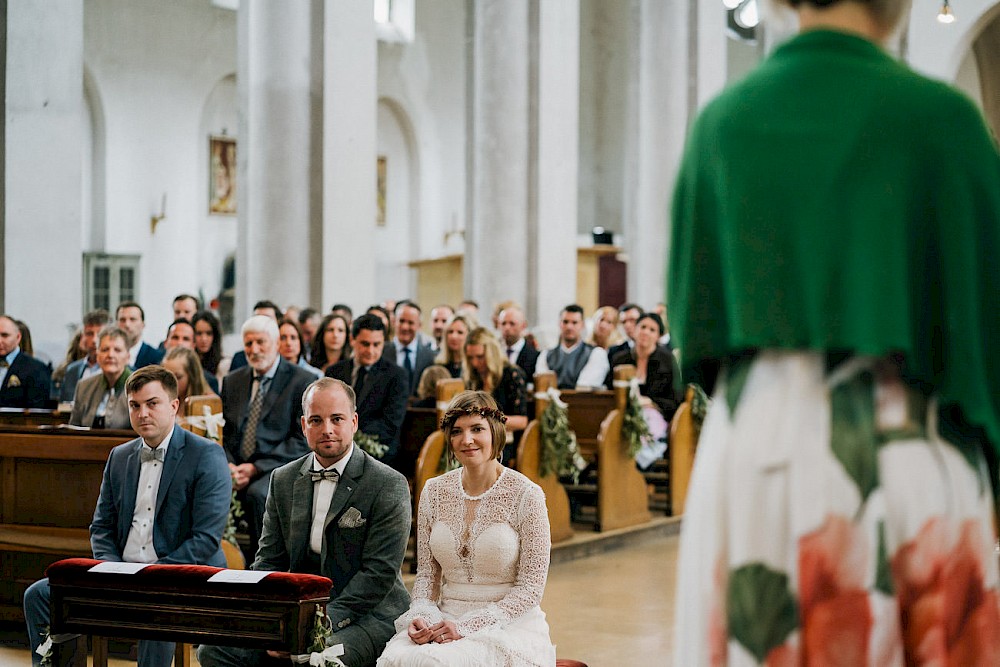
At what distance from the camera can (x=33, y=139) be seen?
10.9 m

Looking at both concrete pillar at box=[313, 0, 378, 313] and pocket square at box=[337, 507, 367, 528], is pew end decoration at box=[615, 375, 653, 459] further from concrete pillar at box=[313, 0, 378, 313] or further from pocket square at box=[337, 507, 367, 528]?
pocket square at box=[337, 507, 367, 528]

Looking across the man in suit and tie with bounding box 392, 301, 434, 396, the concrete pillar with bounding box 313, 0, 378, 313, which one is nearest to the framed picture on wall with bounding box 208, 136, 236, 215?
the concrete pillar with bounding box 313, 0, 378, 313

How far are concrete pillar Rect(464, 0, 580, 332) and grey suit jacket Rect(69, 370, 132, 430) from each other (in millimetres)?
7025

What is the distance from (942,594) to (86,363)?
829 centimetres

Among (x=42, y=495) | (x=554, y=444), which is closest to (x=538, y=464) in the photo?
(x=554, y=444)

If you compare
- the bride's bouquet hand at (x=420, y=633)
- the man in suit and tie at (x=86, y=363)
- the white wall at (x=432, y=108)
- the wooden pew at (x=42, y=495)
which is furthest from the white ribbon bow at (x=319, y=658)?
the white wall at (x=432, y=108)

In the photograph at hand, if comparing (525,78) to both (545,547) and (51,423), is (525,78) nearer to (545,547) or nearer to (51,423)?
(51,423)

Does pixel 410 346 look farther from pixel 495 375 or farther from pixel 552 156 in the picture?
pixel 552 156

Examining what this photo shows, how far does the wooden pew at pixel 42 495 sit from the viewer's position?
21.2 ft

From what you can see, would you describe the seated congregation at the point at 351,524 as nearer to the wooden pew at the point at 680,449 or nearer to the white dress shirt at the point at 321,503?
the white dress shirt at the point at 321,503

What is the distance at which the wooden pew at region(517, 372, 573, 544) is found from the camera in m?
8.91

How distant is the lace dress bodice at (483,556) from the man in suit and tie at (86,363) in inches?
193

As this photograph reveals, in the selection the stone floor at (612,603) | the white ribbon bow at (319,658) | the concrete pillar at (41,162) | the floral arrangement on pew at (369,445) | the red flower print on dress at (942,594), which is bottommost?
the stone floor at (612,603)

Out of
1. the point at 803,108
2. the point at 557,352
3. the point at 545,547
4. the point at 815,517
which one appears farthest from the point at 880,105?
the point at 557,352
